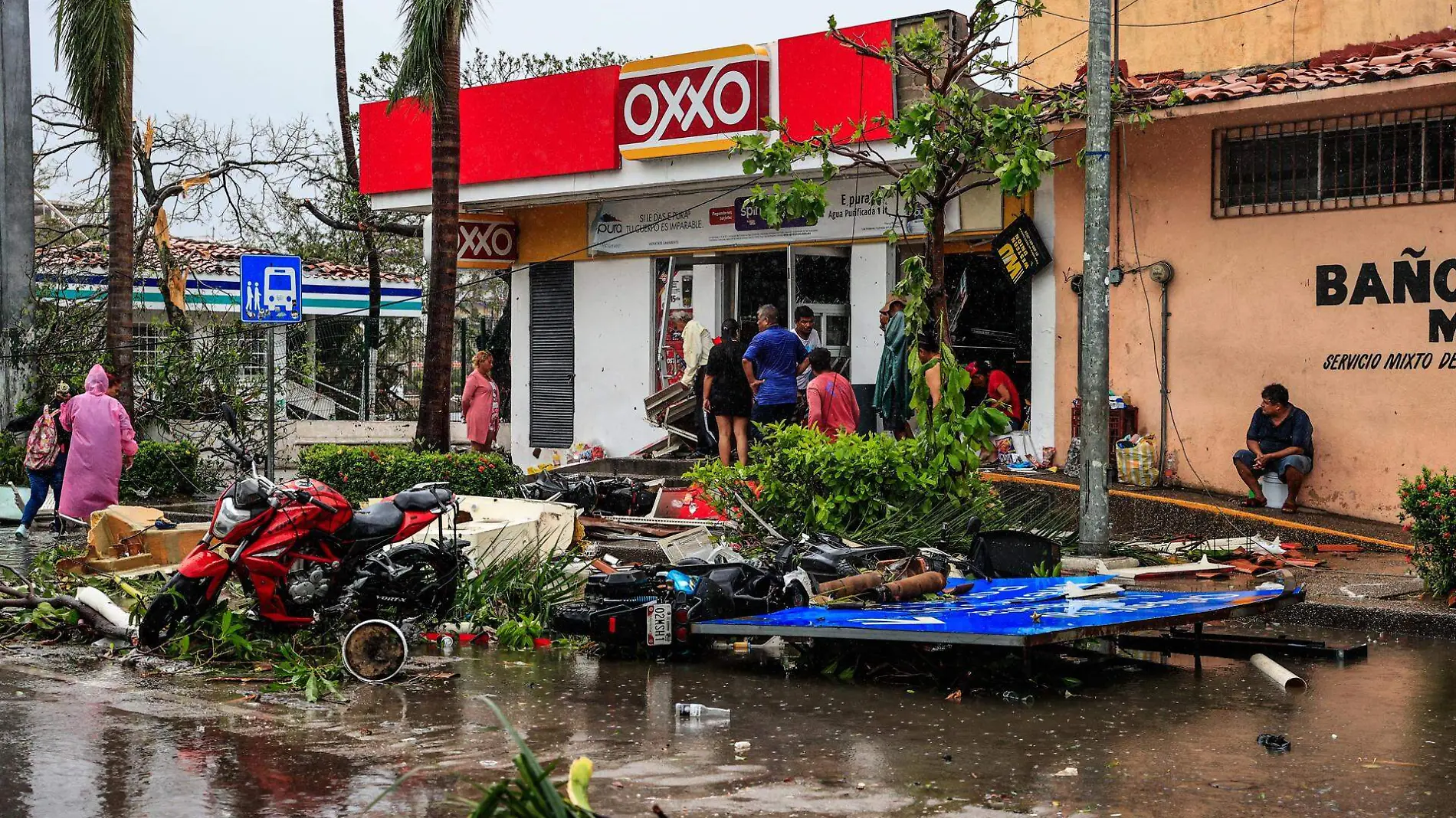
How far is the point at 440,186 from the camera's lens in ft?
55.1

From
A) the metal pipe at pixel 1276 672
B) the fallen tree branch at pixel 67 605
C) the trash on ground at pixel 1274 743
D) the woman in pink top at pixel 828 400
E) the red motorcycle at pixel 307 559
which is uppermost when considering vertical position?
the woman in pink top at pixel 828 400

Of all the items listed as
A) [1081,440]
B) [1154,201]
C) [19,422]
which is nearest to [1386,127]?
[1154,201]

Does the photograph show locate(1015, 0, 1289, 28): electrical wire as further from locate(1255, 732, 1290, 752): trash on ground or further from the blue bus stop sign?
locate(1255, 732, 1290, 752): trash on ground

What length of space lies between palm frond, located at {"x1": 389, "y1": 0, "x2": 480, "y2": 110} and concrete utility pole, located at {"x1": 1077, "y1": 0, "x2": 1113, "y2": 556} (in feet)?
23.5

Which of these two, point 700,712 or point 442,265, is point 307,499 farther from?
point 442,265

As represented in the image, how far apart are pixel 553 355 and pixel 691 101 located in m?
5.25

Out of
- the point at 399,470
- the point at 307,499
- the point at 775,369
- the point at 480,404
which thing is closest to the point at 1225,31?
the point at 775,369

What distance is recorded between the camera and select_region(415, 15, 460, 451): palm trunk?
1667cm

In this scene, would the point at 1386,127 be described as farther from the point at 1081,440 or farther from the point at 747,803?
the point at 747,803

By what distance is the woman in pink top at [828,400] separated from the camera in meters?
13.9

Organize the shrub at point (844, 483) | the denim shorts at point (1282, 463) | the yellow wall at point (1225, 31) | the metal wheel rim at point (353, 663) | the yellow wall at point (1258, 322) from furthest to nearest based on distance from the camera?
the yellow wall at point (1225, 31) < the denim shorts at point (1282, 463) < the yellow wall at point (1258, 322) < the shrub at point (844, 483) < the metal wheel rim at point (353, 663)

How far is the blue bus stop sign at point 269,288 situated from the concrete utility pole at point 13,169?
807 cm

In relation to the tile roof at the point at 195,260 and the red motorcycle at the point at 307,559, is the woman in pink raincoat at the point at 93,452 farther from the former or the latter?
the tile roof at the point at 195,260

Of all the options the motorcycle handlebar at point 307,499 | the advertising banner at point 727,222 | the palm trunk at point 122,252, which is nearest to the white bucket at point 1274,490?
the advertising banner at point 727,222
